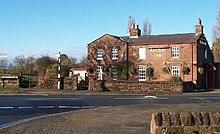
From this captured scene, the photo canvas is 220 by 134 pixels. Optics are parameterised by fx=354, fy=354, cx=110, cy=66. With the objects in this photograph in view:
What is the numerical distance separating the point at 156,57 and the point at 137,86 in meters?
9.69

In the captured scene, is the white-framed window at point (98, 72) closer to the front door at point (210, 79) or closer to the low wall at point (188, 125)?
the front door at point (210, 79)

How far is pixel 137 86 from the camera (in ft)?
107

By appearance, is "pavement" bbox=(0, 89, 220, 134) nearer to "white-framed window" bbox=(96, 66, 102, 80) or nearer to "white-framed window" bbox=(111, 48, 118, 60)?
"white-framed window" bbox=(111, 48, 118, 60)

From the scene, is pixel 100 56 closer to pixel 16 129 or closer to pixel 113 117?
pixel 113 117

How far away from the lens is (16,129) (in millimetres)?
10594

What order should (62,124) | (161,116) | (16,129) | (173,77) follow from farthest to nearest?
1. (173,77)
2. (62,124)
3. (16,129)
4. (161,116)

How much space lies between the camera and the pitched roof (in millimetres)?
40412

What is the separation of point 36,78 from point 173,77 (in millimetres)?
14814

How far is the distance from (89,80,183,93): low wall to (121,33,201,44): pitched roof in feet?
30.0

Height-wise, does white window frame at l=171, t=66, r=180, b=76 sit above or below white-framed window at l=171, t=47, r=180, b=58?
below

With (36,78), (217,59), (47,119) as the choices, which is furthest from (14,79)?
(217,59)

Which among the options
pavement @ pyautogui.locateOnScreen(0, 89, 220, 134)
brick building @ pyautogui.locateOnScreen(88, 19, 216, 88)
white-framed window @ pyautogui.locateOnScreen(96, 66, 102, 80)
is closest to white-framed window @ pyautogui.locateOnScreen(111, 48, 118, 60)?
brick building @ pyautogui.locateOnScreen(88, 19, 216, 88)

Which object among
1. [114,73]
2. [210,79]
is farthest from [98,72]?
[210,79]

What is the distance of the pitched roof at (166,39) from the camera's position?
40.4 metres
